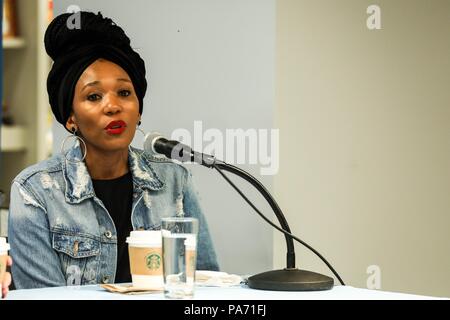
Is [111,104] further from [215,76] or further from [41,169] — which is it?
[215,76]

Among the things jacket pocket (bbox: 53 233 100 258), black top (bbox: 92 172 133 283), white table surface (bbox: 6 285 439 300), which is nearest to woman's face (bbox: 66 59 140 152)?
black top (bbox: 92 172 133 283)

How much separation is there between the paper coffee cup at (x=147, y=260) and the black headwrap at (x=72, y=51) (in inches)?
30.1

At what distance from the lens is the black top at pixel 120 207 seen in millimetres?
2488

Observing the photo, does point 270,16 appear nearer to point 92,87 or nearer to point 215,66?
point 215,66

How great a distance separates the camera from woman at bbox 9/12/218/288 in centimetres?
240

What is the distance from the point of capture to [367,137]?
3.11 metres

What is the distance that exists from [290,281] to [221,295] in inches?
7.2

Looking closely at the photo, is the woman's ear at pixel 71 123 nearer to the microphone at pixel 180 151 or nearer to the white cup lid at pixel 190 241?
the microphone at pixel 180 151

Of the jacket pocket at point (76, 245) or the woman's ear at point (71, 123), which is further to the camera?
the woman's ear at point (71, 123)

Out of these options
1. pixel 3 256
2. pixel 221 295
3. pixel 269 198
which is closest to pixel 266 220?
pixel 269 198

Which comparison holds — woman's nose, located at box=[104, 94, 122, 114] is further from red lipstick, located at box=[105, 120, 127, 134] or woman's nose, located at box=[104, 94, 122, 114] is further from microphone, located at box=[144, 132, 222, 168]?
microphone, located at box=[144, 132, 222, 168]

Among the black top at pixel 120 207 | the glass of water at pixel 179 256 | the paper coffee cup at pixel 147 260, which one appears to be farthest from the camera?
the black top at pixel 120 207

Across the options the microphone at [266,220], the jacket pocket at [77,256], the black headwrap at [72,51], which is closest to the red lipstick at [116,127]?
the black headwrap at [72,51]

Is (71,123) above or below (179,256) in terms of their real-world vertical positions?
above
